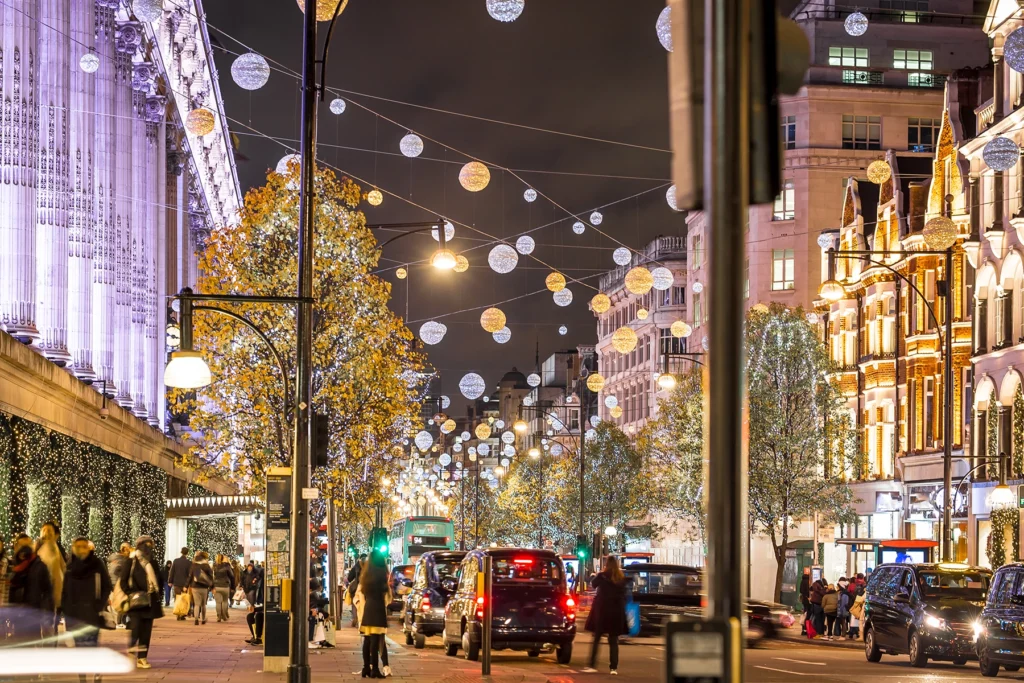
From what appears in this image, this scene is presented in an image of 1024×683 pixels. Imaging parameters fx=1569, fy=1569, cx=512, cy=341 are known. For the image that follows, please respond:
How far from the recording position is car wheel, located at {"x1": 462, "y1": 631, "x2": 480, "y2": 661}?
91.8 feet

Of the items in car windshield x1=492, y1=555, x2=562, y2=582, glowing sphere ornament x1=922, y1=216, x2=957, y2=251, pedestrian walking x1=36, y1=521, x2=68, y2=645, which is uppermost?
glowing sphere ornament x1=922, y1=216, x2=957, y2=251

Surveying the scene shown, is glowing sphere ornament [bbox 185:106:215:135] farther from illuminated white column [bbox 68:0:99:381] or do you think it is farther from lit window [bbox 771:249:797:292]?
lit window [bbox 771:249:797:292]

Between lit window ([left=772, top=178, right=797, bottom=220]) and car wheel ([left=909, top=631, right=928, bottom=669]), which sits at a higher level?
lit window ([left=772, top=178, right=797, bottom=220])

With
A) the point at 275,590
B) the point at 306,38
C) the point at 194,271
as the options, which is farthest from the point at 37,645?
the point at 194,271

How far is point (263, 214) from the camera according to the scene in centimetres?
3847

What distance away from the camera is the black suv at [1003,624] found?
25141 millimetres

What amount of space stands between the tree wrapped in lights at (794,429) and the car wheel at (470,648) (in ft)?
96.1

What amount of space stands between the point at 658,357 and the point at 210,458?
63203 mm

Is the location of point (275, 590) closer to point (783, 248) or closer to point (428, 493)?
point (783, 248)

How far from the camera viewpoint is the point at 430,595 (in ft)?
111

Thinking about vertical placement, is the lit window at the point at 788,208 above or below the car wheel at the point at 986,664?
above

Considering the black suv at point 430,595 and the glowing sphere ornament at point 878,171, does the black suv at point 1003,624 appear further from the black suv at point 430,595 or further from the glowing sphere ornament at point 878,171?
the glowing sphere ornament at point 878,171

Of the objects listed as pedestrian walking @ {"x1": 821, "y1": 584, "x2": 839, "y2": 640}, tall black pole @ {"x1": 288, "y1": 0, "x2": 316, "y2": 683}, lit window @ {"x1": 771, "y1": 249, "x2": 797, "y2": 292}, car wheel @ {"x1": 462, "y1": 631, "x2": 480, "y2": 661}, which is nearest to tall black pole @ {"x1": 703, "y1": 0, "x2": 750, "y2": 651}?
tall black pole @ {"x1": 288, "y1": 0, "x2": 316, "y2": 683}

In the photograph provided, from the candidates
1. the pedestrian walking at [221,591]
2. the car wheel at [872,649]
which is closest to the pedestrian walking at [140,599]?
the car wheel at [872,649]
